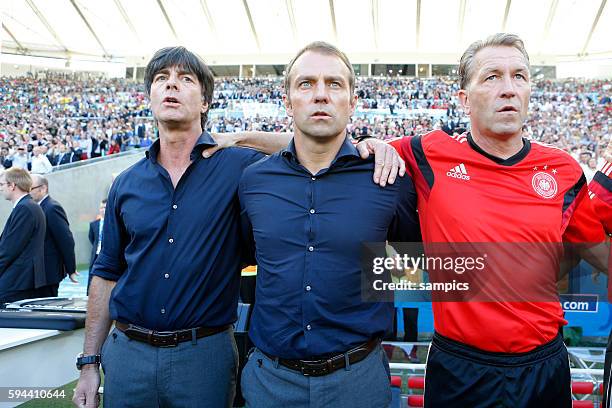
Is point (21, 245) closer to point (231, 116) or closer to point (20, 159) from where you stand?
point (20, 159)

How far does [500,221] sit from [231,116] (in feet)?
76.4

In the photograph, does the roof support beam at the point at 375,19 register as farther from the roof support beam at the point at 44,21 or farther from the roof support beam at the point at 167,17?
the roof support beam at the point at 44,21

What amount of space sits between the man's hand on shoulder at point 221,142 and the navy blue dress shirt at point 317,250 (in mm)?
471

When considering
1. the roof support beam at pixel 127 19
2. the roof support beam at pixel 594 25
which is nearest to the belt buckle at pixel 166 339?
the roof support beam at pixel 127 19

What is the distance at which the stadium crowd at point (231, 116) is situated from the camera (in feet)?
58.6

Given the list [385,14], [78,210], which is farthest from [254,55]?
[78,210]

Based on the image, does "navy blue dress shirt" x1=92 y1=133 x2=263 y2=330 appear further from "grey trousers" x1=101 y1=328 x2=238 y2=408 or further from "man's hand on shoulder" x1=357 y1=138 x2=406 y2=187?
"man's hand on shoulder" x1=357 y1=138 x2=406 y2=187

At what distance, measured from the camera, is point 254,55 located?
40219 millimetres

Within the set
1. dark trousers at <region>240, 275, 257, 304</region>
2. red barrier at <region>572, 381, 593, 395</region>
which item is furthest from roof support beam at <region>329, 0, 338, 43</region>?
red barrier at <region>572, 381, 593, 395</region>

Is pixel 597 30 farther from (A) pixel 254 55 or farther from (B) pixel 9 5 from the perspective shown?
(B) pixel 9 5

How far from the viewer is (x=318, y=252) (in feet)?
6.07

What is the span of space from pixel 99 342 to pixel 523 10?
135ft

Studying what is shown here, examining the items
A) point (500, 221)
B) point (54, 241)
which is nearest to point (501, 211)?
point (500, 221)

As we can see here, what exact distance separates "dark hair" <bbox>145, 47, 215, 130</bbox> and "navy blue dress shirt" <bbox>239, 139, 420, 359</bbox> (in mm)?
704
